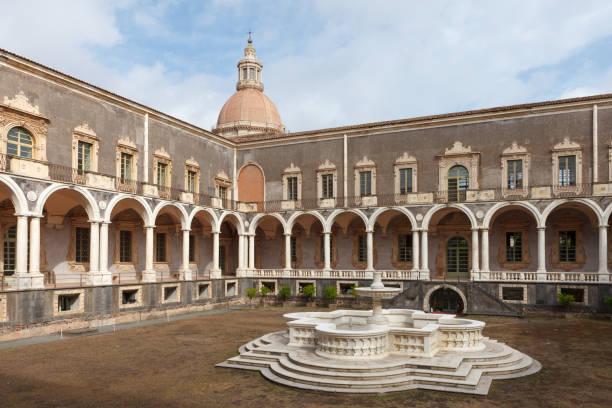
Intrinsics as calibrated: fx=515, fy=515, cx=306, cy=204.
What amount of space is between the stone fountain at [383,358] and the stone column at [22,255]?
9263 mm

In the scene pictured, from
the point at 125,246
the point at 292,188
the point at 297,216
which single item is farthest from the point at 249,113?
the point at 125,246

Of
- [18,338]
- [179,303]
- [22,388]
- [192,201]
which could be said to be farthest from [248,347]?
[192,201]

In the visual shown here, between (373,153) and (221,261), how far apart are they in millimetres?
12708

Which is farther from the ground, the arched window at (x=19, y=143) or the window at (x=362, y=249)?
the arched window at (x=19, y=143)

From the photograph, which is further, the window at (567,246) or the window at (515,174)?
the window at (515,174)

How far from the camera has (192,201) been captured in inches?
1145

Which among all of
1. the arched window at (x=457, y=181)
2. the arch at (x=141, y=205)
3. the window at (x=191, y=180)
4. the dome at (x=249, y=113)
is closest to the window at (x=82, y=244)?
the arch at (x=141, y=205)

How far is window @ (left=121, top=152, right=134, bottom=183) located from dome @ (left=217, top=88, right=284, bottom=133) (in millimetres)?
18768

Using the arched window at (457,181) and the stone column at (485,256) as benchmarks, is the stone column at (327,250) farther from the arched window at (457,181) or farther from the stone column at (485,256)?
the stone column at (485,256)

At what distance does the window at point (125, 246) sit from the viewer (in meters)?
27.6

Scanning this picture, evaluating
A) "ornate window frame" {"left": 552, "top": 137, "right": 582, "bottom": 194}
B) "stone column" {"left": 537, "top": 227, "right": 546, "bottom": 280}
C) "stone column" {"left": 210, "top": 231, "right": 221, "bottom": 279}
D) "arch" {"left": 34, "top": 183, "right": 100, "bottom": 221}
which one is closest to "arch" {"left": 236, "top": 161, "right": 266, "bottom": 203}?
"stone column" {"left": 210, "top": 231, "right": 221, "bottom": 279}

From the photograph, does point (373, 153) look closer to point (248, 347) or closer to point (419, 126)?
point (419, 126)

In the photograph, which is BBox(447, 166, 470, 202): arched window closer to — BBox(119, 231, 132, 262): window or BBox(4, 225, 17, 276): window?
BBox(119, 231, 132, 262): window

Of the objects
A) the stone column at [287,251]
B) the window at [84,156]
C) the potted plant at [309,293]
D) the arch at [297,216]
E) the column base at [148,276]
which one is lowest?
the potted plant at [309,293]
